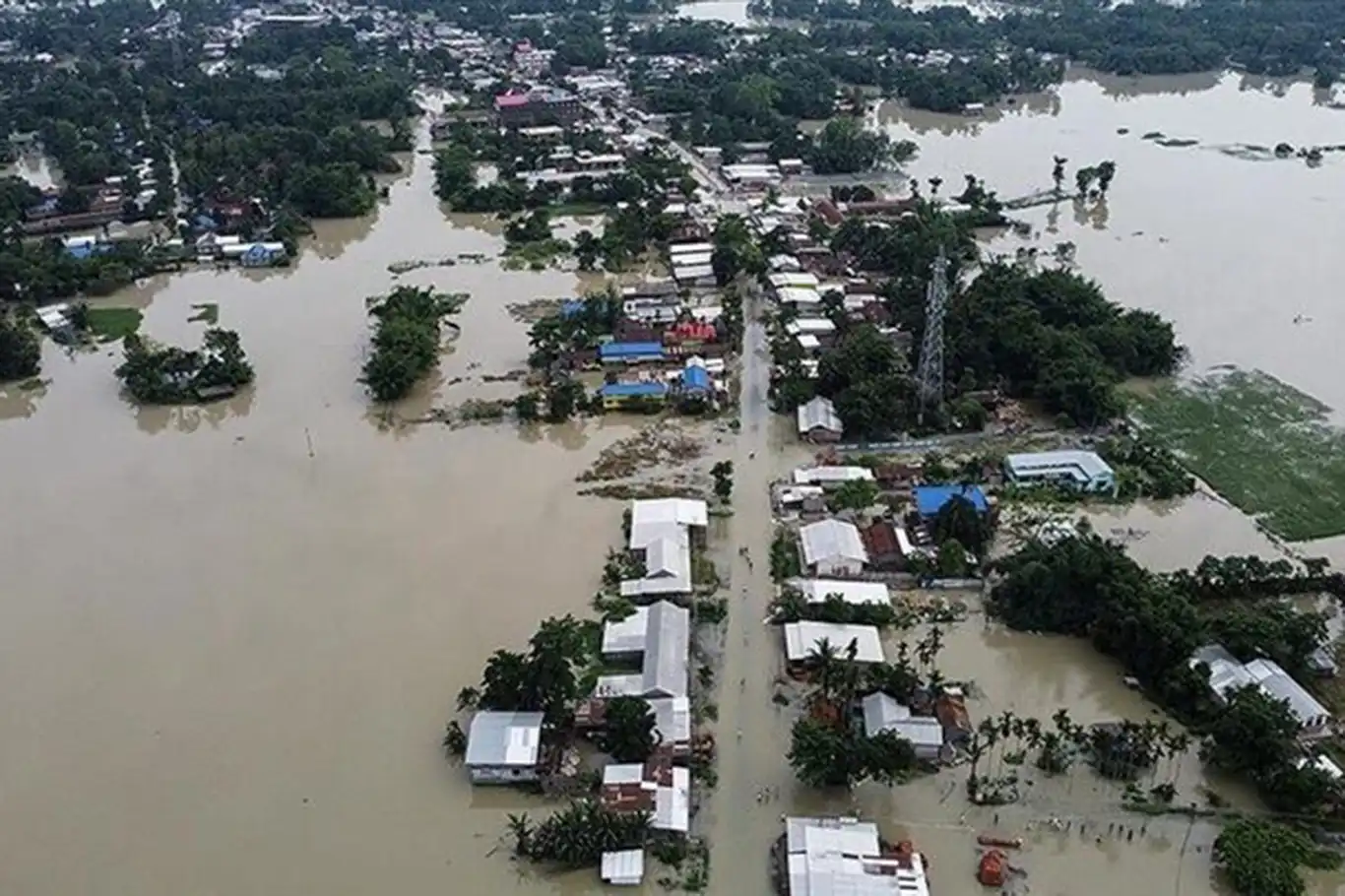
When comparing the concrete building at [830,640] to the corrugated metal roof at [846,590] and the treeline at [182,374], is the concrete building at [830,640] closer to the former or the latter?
the corrugated metal roof at [846,590]

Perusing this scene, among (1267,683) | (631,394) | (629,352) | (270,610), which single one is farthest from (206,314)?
(1267,683)

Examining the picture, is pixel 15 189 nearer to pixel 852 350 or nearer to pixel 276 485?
pixel 276 485

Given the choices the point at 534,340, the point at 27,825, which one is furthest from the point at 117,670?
the point at 534,340

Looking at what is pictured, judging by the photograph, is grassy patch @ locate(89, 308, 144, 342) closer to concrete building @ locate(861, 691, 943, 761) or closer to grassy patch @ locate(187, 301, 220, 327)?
grassy patch @ locate(187, 301, 220, 327)

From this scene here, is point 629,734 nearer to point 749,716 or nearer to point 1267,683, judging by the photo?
point 749,716

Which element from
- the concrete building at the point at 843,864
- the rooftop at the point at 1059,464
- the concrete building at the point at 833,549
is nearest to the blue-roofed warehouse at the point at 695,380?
the concrete building at the point at 833,549

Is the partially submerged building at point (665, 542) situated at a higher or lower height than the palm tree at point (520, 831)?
higher

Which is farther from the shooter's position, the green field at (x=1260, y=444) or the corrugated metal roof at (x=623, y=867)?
the green field at (x=1260, y=444)
